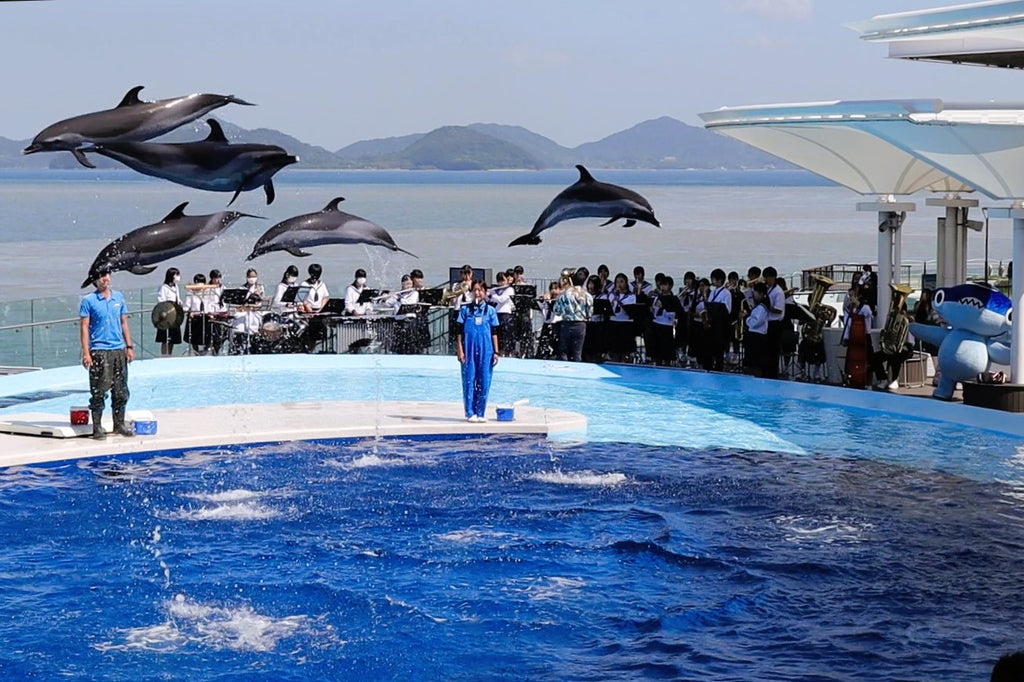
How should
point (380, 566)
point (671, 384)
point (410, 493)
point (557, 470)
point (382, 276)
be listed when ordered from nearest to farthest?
point (380, 566), point (410, 493), point (557, 470), point (671, 384), point (382, 276)

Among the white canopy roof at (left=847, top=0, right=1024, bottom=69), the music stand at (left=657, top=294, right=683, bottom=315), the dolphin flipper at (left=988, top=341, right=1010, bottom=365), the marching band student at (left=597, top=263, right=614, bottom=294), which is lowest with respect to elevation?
the dolphin flipper at (left=988, top=341, right=1010, bottom=365)

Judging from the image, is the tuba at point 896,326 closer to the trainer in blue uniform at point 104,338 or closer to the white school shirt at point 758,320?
the white school shirt at point 758,320

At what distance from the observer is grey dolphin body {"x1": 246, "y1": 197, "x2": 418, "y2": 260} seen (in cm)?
2052

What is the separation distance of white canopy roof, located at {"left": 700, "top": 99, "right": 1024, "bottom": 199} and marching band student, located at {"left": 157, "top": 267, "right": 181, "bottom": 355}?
Result: 7949 millimetres

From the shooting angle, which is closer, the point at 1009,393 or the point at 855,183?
the point at 1009,393

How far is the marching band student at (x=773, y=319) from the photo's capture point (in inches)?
699

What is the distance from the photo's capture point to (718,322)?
61.1 feet

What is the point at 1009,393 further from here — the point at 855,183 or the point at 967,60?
the point at 967,60

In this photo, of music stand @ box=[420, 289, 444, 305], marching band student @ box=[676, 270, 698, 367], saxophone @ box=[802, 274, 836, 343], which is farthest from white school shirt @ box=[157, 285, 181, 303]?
saxophone @ box=[802, 274, 836, 343]

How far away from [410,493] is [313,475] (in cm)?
127

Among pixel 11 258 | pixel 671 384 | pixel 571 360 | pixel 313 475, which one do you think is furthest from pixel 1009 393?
pixel 11 258

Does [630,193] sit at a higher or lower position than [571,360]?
higher

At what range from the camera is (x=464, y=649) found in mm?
8766

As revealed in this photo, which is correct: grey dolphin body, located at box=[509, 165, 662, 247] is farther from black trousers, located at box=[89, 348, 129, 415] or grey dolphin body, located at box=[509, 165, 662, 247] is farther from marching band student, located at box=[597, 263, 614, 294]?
black trousers, located at box=[89, 348, 129, 415]
